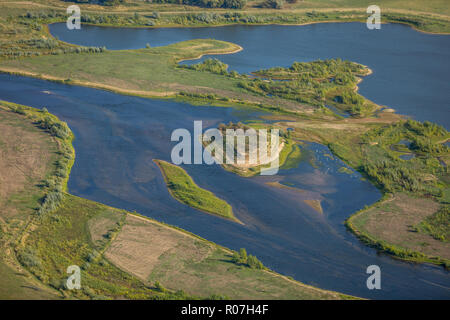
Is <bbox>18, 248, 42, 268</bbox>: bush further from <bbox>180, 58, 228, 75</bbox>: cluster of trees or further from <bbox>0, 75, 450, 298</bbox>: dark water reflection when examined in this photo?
<bbox>180, 58, 228, 75</bbox>: cluster of trees

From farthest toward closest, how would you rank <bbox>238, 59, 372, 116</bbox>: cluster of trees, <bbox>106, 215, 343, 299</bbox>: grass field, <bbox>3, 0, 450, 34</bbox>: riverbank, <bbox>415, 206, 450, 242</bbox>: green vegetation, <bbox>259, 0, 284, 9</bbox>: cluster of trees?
<bbox>259, 0, 284, 9</bbox>: cluster of trees, <bbox>3, 0, 450, 34</bbox>: riverbank, <bbox>238, 59, 372, 116</bbox>: cluster of trees, <bbox>415, 206, 450, 242</bbox>: green vegetation, <bbox>106, 215, 343, 299</bbox>: grass field

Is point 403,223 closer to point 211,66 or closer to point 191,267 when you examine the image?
point 191,267

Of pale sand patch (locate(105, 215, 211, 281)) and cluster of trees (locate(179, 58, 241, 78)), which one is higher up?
cluster of trees (locate(179, 58, 241, 78))

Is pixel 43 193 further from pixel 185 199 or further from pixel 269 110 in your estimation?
pixel 269 110

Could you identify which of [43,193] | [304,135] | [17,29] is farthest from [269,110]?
[17,29]

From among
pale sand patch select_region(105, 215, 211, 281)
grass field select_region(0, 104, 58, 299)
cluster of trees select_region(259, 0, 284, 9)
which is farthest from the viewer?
cluster of trees select_region(259, 0, 284, 9)

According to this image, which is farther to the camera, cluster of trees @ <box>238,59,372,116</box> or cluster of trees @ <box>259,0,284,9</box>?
cluster of trees @ <box>259,0,284,9</box>

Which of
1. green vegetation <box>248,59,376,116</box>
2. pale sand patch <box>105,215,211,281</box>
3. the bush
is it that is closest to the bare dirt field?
pale sand patch <box>105,215,211,281</box>

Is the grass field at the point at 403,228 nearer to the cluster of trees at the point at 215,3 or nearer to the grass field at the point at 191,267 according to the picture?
the grass field at the point at 191,267
